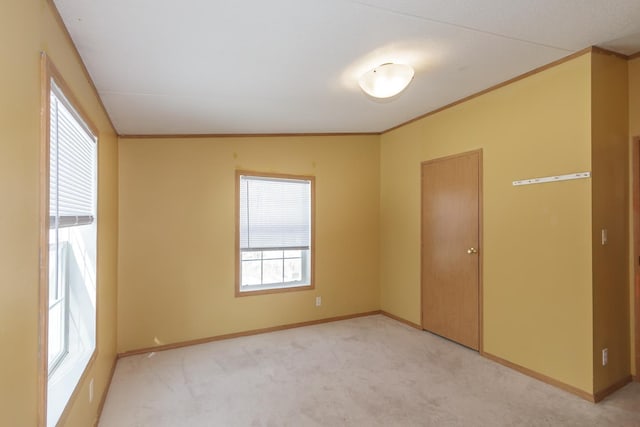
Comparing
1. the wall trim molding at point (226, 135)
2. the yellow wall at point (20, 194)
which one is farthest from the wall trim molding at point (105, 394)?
the wall trim molding at point (226, 135)

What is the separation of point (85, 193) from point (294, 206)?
8.03ft

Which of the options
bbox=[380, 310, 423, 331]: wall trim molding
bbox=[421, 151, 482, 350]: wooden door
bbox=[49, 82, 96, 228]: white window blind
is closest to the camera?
bbox=[49, 82, 96, 228]: white window blind

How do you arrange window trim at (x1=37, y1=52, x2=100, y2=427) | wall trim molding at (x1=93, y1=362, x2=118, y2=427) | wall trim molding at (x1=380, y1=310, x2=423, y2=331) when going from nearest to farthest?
window trim at (x1=37, y1=52, x2=100, y2=427), wall trim molding at (x1=93, y1=362, x2=118, y2=427), wall trim molding at (x1=380, y1=310, x2=423, y2=331)

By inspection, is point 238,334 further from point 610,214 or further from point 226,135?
point 610,214

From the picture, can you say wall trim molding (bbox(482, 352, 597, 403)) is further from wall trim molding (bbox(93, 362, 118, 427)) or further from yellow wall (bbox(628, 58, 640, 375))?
wall trim molding (bbox(93, 362, 118, 427))

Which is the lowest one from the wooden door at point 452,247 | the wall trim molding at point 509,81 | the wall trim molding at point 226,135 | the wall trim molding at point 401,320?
the wall trim molding at point 401,320

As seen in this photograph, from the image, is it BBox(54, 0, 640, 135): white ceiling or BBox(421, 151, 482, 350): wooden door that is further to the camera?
BBox(421, 151, 482, 350): wooden door

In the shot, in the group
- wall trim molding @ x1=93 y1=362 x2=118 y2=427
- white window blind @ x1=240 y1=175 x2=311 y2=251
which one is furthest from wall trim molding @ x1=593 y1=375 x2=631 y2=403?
wall trim molding @ x1=93 y1=362 x2=118 y2=427

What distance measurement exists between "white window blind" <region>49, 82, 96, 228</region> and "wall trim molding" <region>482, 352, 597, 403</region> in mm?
3558

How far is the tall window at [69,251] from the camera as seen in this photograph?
1619mm

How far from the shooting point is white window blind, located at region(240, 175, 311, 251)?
404 cm

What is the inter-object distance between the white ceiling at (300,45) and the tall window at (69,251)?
490 millimetres

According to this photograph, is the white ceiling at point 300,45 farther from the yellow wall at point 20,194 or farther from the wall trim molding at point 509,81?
the yellow wall at point 20,194

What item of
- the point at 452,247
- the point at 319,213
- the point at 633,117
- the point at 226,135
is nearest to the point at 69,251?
the point at 226,135
